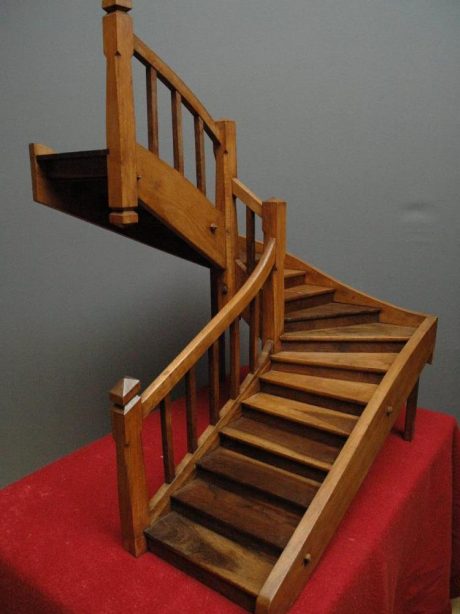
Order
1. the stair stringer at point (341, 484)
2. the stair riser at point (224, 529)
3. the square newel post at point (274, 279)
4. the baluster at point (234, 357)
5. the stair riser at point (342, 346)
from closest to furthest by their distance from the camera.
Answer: the stair stringer at point (341, 484) → the stair riser at point (224, 529) → the baluster at point (234, 357) → the square newel post at point (274, 279) → the stair riser at point (342, 346)

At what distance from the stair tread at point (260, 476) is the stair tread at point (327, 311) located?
922 mm

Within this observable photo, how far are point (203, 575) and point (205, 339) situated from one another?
0.90m

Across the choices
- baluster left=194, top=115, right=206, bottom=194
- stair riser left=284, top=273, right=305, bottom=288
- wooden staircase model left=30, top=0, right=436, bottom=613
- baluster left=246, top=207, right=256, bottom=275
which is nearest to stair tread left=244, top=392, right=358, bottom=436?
wooden staircase model left=30, top=0, right=436, bottom=613

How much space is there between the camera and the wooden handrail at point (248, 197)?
8.83ft

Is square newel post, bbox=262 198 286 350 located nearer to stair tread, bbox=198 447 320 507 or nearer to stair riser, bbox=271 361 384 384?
stair riser, bbox=271 361 384 384

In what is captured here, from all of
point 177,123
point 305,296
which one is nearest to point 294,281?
point 305,296

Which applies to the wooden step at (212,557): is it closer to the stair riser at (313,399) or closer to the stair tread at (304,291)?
the stair riser at (313,399)

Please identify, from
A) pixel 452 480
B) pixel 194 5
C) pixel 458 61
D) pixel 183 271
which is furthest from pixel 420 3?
pixel 452 480

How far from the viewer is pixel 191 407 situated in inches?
89.1

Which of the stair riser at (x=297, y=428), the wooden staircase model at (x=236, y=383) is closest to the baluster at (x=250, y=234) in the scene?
the wooden staircase model at (x=236, y=383)

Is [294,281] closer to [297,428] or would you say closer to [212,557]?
[297,428]

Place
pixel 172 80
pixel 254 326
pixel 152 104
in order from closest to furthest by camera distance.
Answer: pixel 152 104, pixel 172 80, pixel 254 326

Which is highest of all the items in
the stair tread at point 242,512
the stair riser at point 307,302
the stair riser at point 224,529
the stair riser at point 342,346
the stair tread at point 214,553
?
the stair riser at point 307,302

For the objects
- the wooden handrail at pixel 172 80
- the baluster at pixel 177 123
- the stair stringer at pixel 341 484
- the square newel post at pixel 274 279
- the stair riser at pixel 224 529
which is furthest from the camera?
the square newel post at pixel 274 279
